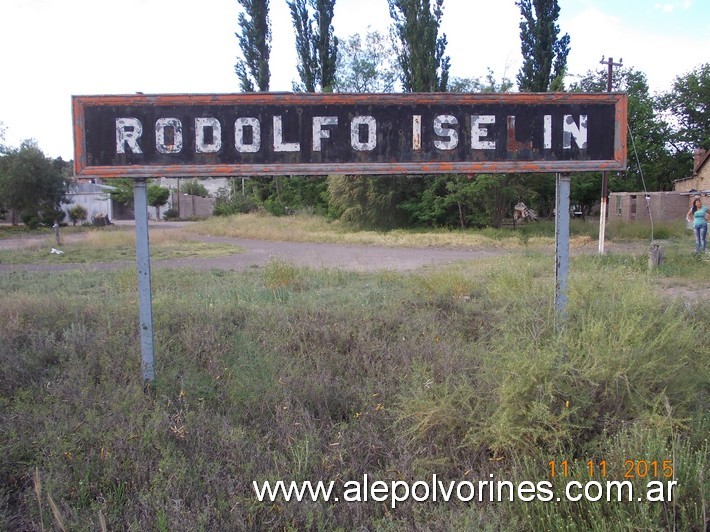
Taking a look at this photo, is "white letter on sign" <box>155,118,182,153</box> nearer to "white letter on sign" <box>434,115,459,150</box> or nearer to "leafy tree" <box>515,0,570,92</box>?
"white letter on sign" <box>434,115,459,150</box>

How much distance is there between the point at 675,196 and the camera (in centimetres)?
3114

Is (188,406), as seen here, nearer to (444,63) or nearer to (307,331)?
(307,331)

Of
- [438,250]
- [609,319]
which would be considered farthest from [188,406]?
[438,250]

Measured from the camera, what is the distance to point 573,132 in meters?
4.75

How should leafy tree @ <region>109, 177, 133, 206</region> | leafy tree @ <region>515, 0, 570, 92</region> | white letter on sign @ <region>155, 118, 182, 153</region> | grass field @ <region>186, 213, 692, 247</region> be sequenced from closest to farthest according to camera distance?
white letter on sign @ <region>155, 118, 182, 153</region>, grass field @ <region>186, 213, 692, 247</region>, leafy tree @ <region>515, 0, 570, 92</region>, leafy tree @ <region>109, 177, 133, 206</region>

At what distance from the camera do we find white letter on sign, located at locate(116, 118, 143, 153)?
460 centimetres

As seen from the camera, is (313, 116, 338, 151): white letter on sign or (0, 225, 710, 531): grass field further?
(313, 116, 338, 151): white letter on sign

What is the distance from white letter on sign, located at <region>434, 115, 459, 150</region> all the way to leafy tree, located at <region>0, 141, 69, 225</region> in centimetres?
3824

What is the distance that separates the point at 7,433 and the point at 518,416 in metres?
3.10

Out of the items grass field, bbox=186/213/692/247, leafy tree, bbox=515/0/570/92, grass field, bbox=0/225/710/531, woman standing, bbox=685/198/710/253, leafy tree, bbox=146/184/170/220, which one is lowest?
grass field, bbox=0/225/710/531

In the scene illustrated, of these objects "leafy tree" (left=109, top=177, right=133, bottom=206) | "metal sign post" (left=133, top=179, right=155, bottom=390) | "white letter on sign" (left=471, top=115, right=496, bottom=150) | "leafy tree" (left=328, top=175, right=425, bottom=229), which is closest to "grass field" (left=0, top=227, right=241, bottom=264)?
"leafy tree" (left=328, top=175, right=425, bottom=229)

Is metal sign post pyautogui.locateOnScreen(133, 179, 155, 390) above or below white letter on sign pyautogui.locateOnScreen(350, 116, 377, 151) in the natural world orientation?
below

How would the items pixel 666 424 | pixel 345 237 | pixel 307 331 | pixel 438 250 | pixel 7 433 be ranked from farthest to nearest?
pixel 345 237, pixel 438 250, pixel 307 331, pixel 7 433, pixel 666 424
